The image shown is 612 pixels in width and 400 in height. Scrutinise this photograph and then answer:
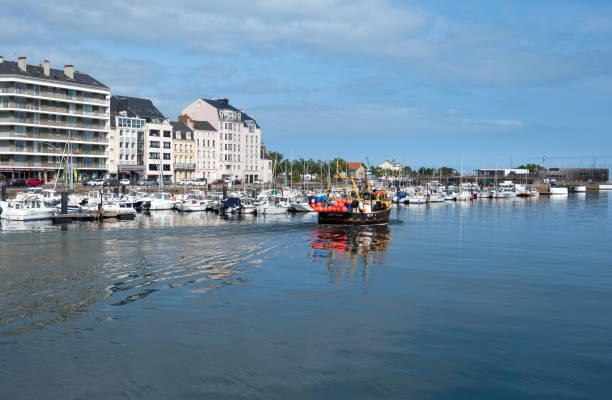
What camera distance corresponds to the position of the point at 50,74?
11662cm

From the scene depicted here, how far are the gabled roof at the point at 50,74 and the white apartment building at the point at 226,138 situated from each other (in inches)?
1319

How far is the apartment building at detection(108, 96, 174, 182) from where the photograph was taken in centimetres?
13038

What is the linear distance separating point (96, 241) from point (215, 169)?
11153cm

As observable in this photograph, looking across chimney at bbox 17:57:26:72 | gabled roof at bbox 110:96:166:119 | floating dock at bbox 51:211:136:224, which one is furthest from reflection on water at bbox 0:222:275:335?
gabled roof at bbox 110:96:166:119

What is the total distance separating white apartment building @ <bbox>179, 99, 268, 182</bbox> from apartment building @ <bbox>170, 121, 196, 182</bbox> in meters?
3.41

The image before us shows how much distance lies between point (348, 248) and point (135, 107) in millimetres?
105962

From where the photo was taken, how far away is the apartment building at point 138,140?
5133 inches

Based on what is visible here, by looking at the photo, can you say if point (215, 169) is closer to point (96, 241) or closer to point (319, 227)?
point (319, 227)

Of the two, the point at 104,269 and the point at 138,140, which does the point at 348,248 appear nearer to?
the point at 104,269

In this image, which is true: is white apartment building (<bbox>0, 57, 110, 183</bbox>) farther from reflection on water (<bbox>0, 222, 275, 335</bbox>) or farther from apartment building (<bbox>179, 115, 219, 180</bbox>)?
reflection on water (<bbox>0, 222, 275, 335</bbox>)

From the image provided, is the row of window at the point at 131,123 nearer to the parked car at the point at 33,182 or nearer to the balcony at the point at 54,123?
the balcony at the point at 54,123

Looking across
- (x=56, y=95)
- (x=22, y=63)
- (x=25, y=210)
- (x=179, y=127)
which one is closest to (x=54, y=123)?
(x=56, y=95)

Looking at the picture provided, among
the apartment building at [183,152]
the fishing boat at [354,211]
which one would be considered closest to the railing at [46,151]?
the apartment building at [183,152]

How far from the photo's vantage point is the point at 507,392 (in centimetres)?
1625
